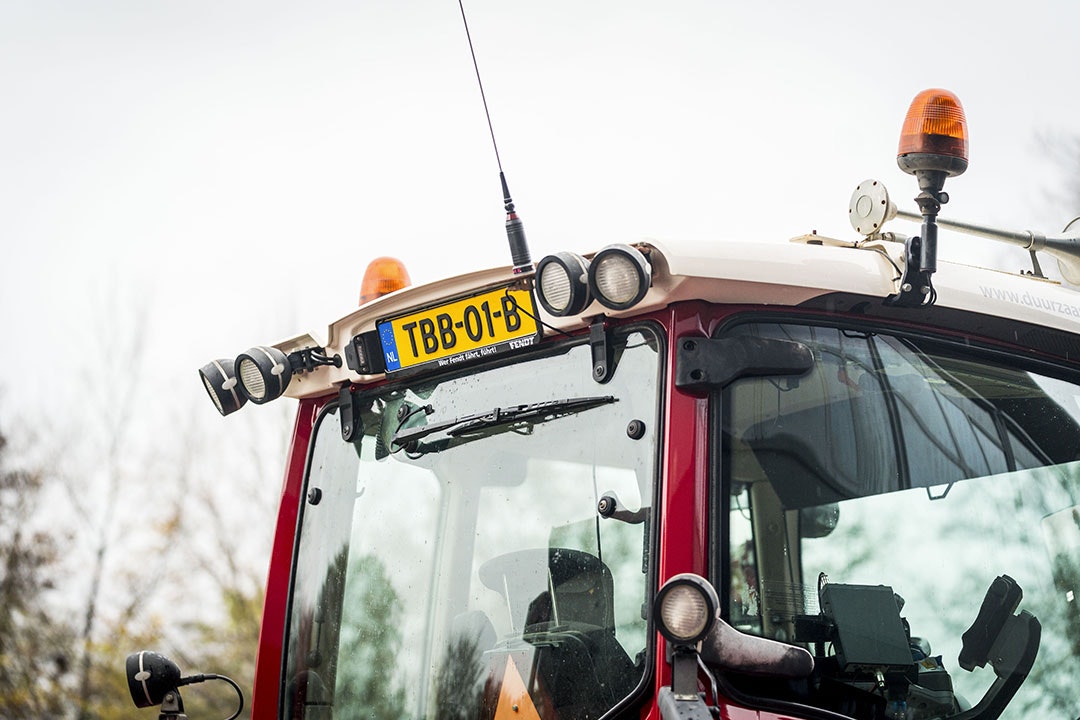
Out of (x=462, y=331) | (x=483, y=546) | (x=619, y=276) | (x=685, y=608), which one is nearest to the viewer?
(x=685, y=608)

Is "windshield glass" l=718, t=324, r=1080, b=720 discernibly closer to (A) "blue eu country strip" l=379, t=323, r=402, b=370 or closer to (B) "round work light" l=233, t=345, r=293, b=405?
(A) "blue eu country strip" l=379, t=323, r=402, b=370

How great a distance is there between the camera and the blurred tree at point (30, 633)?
2002cm

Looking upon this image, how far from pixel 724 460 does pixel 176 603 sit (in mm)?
19276

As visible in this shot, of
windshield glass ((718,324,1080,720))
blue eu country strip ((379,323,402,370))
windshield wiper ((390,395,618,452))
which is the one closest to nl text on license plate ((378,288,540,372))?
blue eu country strip ((379,323,402,370))

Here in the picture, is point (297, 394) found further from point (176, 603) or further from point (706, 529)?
point (176, 603)

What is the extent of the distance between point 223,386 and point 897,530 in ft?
5.99

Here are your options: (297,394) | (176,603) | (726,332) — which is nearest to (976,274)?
(726,332)

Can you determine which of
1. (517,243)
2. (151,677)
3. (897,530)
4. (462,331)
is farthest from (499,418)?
(151,677)

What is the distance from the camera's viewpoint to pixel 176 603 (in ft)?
68.1

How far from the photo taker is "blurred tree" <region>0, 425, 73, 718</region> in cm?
2002

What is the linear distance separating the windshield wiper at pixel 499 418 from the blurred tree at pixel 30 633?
18.4 m

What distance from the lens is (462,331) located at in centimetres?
340

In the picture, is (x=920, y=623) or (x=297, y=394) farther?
(x=297, y=394)

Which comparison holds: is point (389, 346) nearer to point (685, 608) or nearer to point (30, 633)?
point (685, 608)
